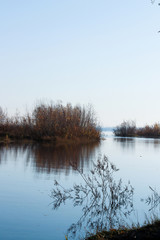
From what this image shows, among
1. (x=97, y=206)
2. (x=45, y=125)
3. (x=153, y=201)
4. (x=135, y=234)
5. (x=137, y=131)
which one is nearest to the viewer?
(x=135, y=234)

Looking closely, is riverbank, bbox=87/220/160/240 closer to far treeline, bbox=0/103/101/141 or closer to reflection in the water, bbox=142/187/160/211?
reflection in the water, bbox=142/187/160/211

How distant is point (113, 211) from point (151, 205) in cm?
141

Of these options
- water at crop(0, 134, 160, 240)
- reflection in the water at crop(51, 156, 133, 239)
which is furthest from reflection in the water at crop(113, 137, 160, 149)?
reflection in the water at crop(51, 156, 133, 239)

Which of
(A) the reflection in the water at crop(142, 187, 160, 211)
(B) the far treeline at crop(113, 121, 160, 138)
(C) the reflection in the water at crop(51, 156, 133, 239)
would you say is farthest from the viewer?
(B) the far treeline at crop(113, 121, 160, 138)

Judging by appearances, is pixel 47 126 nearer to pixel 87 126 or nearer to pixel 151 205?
pixel 87 126

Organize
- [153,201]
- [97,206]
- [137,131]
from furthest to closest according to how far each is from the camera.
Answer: [137,131] → [153,201] → [97,206]

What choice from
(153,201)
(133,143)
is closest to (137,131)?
(133,143)

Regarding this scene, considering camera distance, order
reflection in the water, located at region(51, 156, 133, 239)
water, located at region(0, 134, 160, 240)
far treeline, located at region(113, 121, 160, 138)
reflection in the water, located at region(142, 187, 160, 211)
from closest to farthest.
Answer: water, located at region(0, 134, 160, 240) → reflection in the water, located at region(51, 156, 133, 239) → reflection in the water, located at region(142, 187, 160, 211) → far treeline, located at region(113, 121, 160, 138)

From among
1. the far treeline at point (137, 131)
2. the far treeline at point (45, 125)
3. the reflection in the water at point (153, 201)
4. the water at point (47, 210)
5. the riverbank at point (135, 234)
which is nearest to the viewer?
the riverbank at point (135, 234)

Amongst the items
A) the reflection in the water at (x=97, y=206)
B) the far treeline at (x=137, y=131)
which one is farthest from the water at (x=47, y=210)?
the far treeline at (x=137, y=131)

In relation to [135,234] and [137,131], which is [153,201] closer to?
[135,234]

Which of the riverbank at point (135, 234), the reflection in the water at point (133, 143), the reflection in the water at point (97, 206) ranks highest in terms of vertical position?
the reflection in the water at point (133, 143)

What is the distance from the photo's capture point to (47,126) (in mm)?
38531

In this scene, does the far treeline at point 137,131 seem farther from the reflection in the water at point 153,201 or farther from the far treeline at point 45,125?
the reflection in the water at point 153,201
